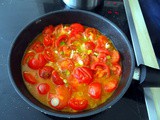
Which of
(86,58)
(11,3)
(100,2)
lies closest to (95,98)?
(86,58)

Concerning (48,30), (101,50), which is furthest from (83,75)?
(48,30)

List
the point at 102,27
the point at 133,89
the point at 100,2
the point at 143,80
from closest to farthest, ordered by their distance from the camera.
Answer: the point at 143,80
the point at 133,89
the point at 102,27
the point at 100,2

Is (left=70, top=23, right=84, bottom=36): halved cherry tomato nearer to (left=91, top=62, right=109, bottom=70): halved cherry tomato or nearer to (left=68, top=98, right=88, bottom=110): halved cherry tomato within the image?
(left=91, top=62, right=109, bottom=70): halved cherry tomato

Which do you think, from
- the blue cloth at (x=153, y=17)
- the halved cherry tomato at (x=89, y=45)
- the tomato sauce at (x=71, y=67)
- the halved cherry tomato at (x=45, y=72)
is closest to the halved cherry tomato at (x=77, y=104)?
the tomato sauce at (x=71, y=67)

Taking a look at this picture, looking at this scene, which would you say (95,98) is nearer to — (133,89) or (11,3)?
(133,89)

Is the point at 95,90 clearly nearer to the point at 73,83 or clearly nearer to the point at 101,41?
the point at 73,83

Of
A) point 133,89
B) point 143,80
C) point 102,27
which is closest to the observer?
point 143,80

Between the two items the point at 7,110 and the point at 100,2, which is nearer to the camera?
the point at 7,110

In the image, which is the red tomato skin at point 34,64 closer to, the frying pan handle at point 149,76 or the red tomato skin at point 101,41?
the red tomato skin at point 101,41

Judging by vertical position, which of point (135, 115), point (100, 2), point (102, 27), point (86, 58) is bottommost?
point (135, 115)
